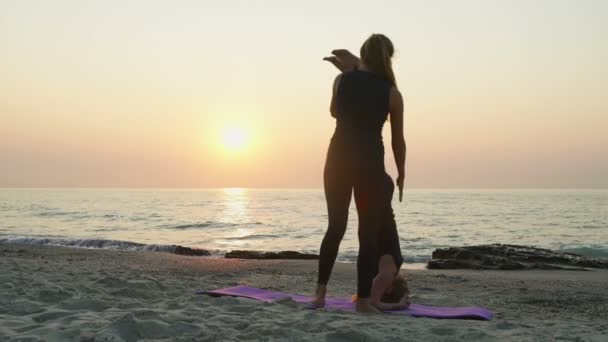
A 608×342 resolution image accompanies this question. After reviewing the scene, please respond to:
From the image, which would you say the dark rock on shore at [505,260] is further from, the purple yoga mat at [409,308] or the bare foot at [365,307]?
the bare foot at [365,307]

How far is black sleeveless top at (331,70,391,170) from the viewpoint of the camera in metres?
3.94

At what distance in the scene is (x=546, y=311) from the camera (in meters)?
4.75

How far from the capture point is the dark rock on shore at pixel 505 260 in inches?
368

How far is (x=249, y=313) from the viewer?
3.73 m

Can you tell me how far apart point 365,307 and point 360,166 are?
41.7 inches

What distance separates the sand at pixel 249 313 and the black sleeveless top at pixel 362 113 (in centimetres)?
119

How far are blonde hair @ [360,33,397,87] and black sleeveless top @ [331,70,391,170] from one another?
0.22 ft

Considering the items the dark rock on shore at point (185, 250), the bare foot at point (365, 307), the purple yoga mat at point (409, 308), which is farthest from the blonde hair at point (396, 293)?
the dark rock on shore at point (185, 250)

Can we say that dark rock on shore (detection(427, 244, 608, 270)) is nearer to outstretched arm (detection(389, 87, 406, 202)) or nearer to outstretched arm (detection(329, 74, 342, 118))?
outstretched arm (detection(389, 87, 406, 202))

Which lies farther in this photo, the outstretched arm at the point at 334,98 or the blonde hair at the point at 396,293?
the blonde hair at the point at 396,293

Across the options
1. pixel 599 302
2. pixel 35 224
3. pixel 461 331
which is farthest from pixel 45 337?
pixel 35 224

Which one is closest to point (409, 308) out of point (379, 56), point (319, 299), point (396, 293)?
point (396, 293)

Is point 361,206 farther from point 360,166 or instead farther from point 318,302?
point 318,302

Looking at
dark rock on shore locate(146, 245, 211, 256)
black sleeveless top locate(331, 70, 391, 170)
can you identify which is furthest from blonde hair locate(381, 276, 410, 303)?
dark rock on shore locate(146, 245, 211, 256)
